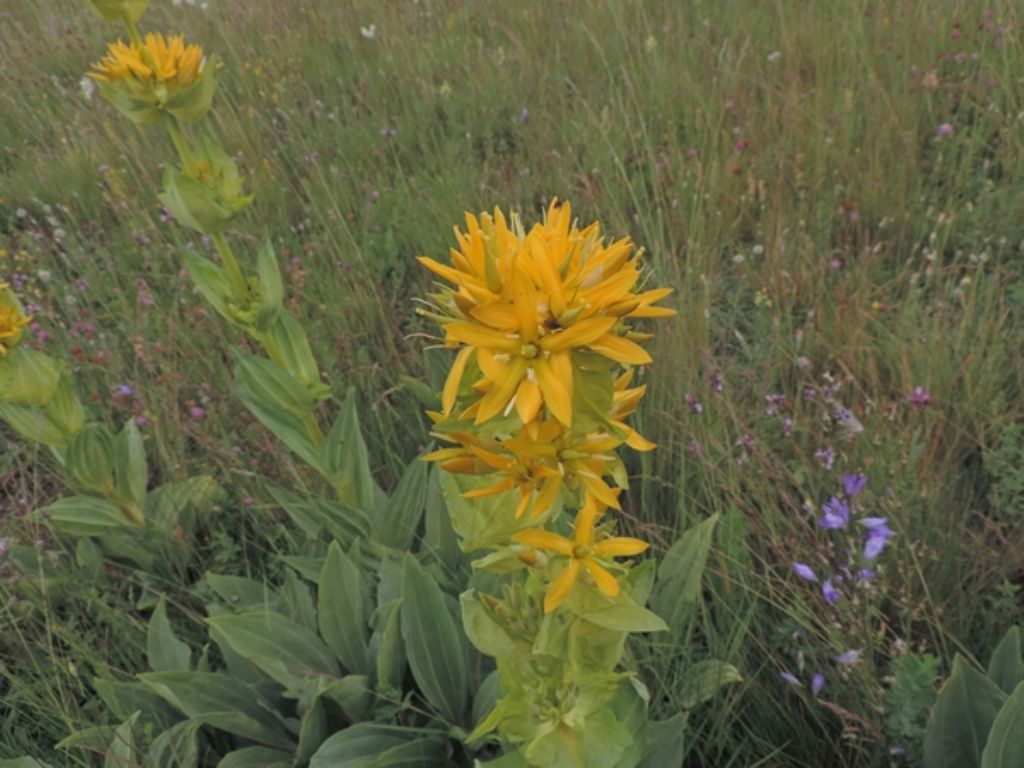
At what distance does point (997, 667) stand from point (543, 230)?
43.7 inches

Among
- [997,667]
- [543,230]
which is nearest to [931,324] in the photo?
[997,667]

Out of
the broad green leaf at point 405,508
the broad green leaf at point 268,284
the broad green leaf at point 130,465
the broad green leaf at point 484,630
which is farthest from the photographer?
the broad green leaf at point 130,465

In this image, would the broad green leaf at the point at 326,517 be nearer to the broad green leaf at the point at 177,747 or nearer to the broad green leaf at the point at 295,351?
the broad green leaf at the point at 295,351

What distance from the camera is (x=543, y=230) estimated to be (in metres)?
1.00

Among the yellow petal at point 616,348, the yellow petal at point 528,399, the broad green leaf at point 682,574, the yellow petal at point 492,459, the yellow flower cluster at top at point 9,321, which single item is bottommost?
the broad green leaf at point 682,574

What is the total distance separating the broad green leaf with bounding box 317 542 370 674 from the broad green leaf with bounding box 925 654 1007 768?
1083 millimetres

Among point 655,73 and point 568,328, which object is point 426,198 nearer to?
point 655,73

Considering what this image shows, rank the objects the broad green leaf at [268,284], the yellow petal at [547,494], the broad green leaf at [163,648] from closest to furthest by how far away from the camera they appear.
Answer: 1. the yellow petal at [547,494]
2. the broad green leaf at [163,648]
3. the broad green leaf at [268,284]

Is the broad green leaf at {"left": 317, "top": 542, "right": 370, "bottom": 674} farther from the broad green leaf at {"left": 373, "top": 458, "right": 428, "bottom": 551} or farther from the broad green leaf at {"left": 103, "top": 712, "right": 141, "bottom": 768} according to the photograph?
the broad green leaf at {"left": 103, "top": 712, "right": 141, "bottom": 768}

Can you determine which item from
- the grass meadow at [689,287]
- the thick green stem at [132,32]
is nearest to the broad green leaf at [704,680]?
the grass meadow at [689,287]

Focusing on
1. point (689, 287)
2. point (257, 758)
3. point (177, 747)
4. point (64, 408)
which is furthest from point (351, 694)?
point (689, 287)

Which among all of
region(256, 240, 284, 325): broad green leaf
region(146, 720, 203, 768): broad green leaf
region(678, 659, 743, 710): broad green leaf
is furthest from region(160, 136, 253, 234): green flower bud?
region(678, 659, 743, 710): broad green leaf

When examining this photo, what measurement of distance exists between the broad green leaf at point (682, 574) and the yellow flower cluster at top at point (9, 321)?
4.87 ft

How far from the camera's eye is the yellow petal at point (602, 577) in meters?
1.04
